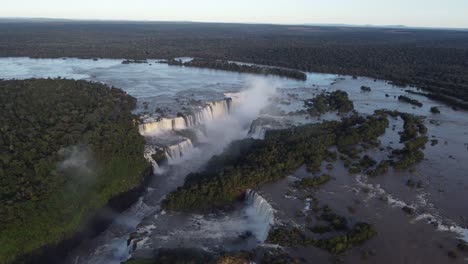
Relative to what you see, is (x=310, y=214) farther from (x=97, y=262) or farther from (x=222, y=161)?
(x=97, y=262)

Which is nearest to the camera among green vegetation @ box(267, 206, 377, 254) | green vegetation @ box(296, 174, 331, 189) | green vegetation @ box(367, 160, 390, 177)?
green vegetation @ box(267, 206, 377, 254)

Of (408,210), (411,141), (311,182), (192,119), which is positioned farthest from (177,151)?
(411,141)

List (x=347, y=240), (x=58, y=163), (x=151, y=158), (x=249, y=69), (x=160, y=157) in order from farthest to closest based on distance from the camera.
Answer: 1. (x=249, y=69)
2. (x=160, y=157)
3. (x=151, y=158)
4. (x=58, y=163)
5. (x=347, y=240)

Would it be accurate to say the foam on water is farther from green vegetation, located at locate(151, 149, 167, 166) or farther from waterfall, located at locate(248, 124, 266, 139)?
green vegetation, located at locate(151, 149, 167, 166)

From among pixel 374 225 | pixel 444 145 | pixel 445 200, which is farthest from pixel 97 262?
pixel 444 145

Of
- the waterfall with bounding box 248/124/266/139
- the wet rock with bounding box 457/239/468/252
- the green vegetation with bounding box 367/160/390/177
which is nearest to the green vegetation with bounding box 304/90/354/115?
the waterfall with bounding box 248/124/266/139

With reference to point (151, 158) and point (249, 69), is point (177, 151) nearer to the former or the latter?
point (151, 158)

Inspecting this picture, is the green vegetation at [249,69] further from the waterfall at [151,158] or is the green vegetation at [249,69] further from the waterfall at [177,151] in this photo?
the waterfall at [151,158]
